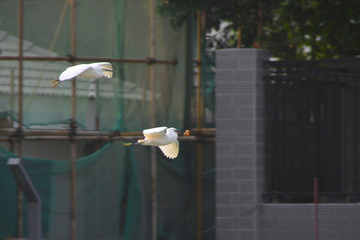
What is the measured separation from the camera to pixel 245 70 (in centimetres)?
722

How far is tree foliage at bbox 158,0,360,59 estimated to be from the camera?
30.2 feet

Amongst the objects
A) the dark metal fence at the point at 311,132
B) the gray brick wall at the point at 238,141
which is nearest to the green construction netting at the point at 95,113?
the gray brick wall at the point at 238,141

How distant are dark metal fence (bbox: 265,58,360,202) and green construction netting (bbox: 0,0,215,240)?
136 cm

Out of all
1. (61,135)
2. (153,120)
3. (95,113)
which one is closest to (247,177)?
(153,120)

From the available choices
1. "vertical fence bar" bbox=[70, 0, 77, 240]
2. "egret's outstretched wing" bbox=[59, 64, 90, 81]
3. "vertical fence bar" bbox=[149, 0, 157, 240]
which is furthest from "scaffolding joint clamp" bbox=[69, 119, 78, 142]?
"egret's outstretched wing" bbox=[59, 64, 90, 81]

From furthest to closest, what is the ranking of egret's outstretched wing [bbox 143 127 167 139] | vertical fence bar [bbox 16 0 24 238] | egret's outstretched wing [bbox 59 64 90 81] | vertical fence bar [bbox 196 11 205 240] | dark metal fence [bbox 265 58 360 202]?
vertical fence bar [bbox 196 11 205 240] < vertical fence bar [bbox 16 0 24 238] < dark metal fence [bbox 265 58 360 202] < egret's outstretched wing [bbox 143 127 167 139] < egret's outstretched wing [bbox 59 64 90 81]

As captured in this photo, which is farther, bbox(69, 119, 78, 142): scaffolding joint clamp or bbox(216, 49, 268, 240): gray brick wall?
bbox(69, 119, 78, 142): scaffolding joint clamp

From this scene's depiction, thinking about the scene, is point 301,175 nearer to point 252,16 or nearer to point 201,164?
point 201,164

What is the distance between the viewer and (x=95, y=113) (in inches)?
304

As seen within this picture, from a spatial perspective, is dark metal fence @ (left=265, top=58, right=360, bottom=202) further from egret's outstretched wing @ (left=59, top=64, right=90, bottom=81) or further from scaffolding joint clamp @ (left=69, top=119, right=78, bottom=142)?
egret's outstretched wing @ (left=59, top=64, right=90, bottom=81)

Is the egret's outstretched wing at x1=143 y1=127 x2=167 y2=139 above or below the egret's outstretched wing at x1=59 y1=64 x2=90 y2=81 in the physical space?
below

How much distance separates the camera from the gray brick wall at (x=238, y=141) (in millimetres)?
7152

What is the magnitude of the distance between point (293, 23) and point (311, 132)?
3.82 meters

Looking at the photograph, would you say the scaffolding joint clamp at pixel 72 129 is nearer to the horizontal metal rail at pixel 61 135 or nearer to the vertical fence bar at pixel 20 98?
the horizontal metal rail at pixel 61 135
